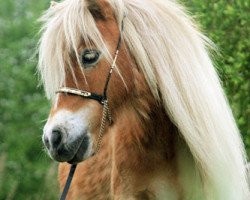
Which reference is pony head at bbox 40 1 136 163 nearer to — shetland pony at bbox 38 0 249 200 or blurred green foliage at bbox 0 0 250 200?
shetland pony at bbox 38 0 249 200

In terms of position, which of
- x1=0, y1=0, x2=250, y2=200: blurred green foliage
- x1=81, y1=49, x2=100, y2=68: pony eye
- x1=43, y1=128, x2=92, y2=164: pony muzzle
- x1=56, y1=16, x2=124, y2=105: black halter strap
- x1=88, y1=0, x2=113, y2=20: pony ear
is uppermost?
x1=88, y1=0, x2=113, y2=20: pony ear

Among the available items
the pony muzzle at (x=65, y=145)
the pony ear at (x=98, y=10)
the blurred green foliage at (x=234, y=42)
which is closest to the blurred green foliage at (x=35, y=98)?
the blurred green foliage at (x=234, y=42)

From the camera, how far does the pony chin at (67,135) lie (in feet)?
11.1

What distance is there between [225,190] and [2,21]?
3513 millimetres

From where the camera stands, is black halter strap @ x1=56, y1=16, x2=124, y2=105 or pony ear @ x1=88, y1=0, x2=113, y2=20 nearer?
black halter strap @ x1=56, y1=16, x2=124, y2=105

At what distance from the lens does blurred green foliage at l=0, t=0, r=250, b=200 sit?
6164 millimetres

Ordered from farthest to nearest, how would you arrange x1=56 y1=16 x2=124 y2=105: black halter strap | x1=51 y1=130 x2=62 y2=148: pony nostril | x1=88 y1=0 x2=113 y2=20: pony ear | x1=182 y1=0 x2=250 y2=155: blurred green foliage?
x1=182 y1=0 x2=250 y2=155: blurred green foliage, x1=88 y1=0 x2=113 y2=20: pony ear, x1=56 y1=16 x2=124 y2=105: black halter strap, x1=51 y1=130 x2=62 y2=148: pony nostril

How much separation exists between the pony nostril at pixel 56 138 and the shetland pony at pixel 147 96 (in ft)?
0.21

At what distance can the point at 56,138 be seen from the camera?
3402mm

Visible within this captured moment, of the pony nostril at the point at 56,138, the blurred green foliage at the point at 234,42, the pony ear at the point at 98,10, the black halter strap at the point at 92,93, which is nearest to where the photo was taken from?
the pony nostril at the point at 56,138

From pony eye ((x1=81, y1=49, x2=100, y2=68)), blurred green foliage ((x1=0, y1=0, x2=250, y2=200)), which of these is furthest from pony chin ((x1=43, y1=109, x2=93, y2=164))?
blurred green foliage ((x1=0, y1=0, x2=250, y2=200))

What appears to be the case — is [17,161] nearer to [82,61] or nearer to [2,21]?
[2,21]

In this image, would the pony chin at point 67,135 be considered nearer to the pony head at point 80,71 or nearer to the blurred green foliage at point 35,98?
the pony head at point 80,71

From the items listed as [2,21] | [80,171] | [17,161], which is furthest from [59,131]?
[2,21]
